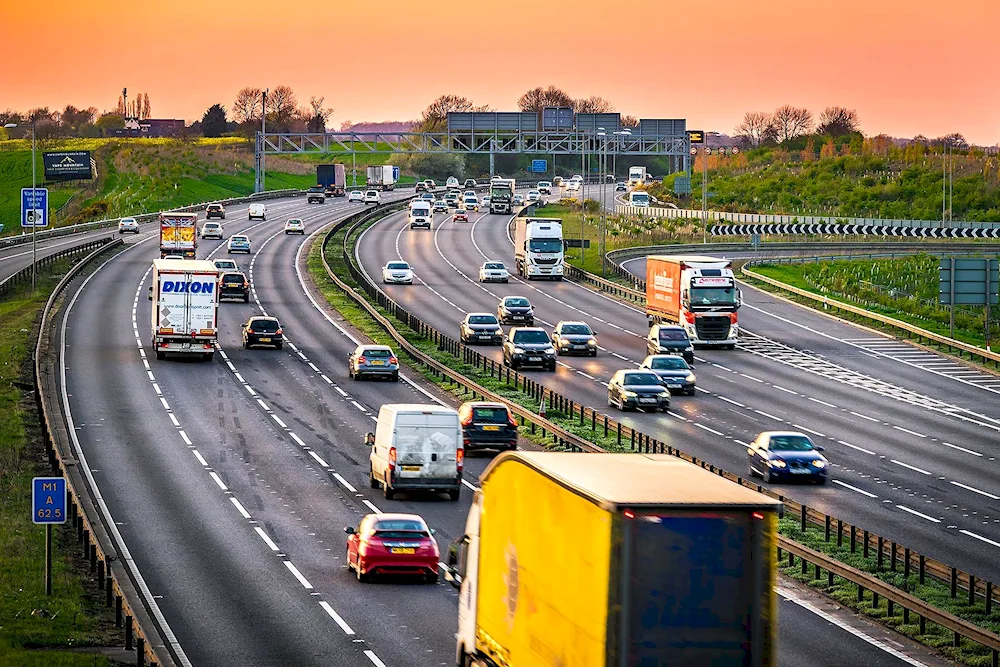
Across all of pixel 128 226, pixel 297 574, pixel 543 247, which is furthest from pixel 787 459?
pixel 128 226

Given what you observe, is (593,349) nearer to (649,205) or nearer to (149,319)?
(149,319)

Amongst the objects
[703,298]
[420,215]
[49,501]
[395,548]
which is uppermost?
[420,215]

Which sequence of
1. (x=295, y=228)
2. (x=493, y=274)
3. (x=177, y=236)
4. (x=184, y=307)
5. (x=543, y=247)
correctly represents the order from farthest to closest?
(x=295, y=228) → (x=177, y=236) → (x=543, y=247) → (x=493, y=274) → (x=184, y=307)

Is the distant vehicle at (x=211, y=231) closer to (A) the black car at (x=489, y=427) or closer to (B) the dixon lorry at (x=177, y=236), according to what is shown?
(B) the dixon lorry at (x=177, y=236)

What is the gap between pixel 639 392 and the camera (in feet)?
192

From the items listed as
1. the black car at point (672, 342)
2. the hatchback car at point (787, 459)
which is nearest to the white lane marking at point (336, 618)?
the hatchback car at point (787, 459)

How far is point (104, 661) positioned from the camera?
1046 inches

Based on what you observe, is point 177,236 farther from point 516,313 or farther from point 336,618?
point 336,618

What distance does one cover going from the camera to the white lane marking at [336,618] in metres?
29.4

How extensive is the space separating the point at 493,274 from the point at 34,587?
240ft

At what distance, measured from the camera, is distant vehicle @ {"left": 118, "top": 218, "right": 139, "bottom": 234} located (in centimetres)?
13700

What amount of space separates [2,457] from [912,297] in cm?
6786

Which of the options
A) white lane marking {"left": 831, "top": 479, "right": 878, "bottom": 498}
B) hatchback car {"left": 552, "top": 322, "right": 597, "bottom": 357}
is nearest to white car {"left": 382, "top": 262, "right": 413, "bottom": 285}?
hatchback car {"left": 552, "top": 322, "right": 597, "bottom": 357}

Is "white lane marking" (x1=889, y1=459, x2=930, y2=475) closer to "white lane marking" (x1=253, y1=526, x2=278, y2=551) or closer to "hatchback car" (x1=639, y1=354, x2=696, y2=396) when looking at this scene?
"hatchback car" (x1=639, y1=354, x2=696, y2=396)
